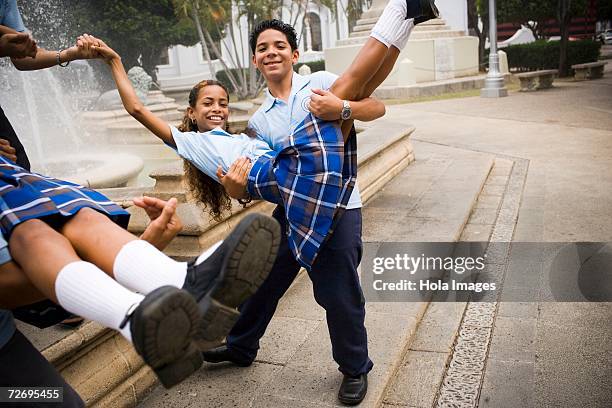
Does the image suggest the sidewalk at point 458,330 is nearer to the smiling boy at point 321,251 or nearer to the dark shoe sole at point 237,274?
the smiling boy at point 321,251

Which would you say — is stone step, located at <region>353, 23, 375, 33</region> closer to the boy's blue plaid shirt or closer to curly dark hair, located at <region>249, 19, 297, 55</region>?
curly dark hair, located at <region>249, 19, 297, 55</region>

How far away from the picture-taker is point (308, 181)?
237 cm

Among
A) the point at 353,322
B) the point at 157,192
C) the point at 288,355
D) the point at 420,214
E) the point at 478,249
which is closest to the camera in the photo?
the point at 353,322

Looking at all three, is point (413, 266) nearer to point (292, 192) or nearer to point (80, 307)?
point (292, 192)

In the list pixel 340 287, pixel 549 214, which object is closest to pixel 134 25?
pixel 549 214

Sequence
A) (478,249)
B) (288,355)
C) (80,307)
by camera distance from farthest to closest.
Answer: (478,249), (288,355), (80,307)

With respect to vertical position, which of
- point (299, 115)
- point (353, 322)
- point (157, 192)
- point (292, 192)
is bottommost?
point (353, 322)

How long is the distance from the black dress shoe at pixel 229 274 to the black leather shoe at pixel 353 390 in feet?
3.88

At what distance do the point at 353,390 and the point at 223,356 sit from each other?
2.41ft

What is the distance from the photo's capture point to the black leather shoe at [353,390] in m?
2.72

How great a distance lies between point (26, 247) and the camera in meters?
1.66

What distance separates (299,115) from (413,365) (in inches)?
62.1

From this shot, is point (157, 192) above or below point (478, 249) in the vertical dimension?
above

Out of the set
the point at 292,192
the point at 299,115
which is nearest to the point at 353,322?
the point at 292,192
